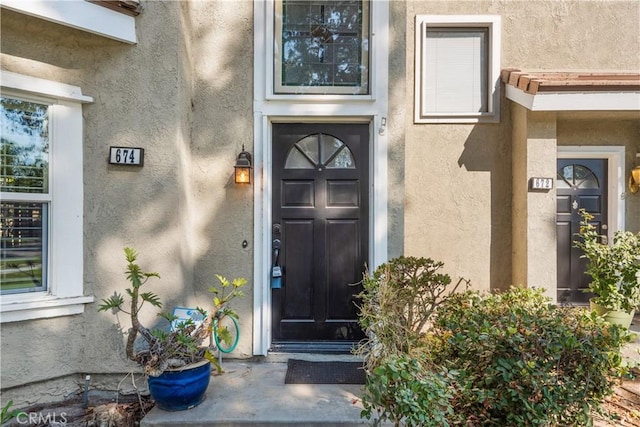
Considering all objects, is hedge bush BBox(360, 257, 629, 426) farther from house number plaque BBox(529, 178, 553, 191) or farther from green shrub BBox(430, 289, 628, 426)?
house number plaque BBox(529, 178, 553, 191)

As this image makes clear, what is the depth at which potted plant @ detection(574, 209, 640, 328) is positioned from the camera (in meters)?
3.69

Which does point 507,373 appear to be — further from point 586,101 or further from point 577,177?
point 577,177

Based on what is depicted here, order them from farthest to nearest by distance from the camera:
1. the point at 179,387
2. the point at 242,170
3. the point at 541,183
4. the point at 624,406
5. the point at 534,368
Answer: the point at 541,183 < the point at 242,170 < the point at 624,406 < the point at 179,387 < the point at 534,368

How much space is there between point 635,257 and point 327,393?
3722 mm

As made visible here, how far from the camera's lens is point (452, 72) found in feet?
14.2

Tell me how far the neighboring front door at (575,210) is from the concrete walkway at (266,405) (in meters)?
2.19

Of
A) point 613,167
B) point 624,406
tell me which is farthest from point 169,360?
point 613,167

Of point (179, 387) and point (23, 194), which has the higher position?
point (23, 194)

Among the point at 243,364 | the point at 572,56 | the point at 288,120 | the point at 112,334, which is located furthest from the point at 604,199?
the point at 112,334

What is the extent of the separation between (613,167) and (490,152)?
183 cm

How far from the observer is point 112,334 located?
2.98m

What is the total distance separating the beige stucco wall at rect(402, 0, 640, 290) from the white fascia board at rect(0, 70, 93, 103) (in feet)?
11.6

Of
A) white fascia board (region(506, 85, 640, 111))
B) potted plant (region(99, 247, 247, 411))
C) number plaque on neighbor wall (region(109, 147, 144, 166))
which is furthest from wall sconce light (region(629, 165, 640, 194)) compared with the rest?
number plaque on neighbor wall (region(109, 147, 144, 166))

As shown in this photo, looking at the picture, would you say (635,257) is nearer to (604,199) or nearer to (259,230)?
(604,199)
